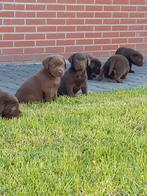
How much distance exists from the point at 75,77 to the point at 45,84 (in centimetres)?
77

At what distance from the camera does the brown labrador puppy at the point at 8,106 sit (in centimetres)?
567

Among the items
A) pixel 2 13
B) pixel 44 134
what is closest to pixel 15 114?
pixel 44 134

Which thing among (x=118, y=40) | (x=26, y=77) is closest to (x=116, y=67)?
(x=26, y=77)

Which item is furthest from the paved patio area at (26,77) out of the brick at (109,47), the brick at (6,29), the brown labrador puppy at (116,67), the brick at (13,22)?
the brick at (109,47)

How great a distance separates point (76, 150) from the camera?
452 centimetres

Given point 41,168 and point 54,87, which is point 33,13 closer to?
point 54,87

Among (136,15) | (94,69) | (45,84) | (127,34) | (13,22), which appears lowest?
(94,69)

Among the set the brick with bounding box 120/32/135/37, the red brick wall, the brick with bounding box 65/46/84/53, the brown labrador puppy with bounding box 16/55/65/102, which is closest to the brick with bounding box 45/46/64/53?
the red brick wall

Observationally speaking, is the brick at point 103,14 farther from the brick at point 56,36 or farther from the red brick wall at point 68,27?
the brick at point 56,36

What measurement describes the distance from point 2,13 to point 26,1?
56cm

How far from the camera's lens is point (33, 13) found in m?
10.3

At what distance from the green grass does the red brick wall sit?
392cm

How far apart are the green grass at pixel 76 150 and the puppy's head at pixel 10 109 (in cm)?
10

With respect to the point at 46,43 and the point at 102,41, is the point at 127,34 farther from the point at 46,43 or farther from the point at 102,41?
the point at 46,43
